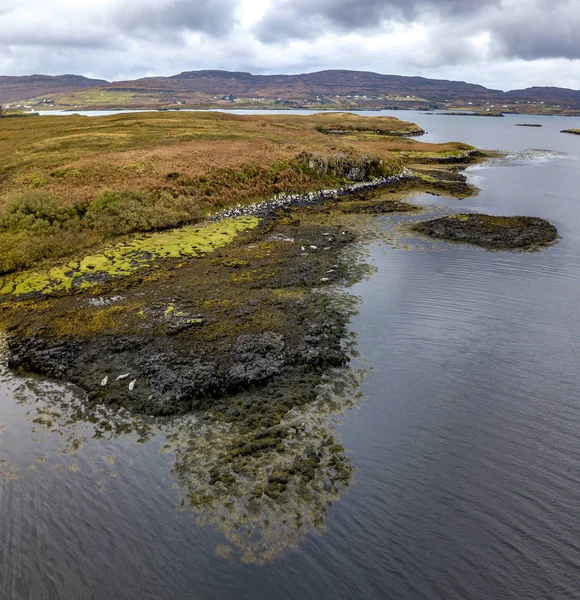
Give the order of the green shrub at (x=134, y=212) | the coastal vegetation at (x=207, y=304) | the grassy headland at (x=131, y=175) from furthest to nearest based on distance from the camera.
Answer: the green shrub at (x=134, y=212) < the grassy headland at (x=131, y=175) < the coastal vegetation at (x=207, y=304)

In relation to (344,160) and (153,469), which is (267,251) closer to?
(153,469)

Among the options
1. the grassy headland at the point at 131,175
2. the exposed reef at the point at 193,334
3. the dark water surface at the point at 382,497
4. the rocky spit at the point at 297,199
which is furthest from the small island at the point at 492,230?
the grassy headland at the point at 131,175

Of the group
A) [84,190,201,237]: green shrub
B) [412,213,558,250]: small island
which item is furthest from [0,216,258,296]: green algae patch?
[412,213,558,250]: small island

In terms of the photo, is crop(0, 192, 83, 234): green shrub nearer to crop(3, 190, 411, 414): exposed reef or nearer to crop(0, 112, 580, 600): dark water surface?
crop(3, 190, 411, 414): exposed reef

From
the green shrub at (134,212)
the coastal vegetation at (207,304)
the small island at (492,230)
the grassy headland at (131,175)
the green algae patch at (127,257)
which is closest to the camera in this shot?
the coastal vegetation at (207,304)

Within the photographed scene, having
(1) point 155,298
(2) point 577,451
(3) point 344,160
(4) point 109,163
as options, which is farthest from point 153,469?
(3) point 344,160

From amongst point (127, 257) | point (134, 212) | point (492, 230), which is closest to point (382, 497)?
point (127, 257)

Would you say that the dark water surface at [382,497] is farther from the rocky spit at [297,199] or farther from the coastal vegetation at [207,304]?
the rocky spit at [297,199]

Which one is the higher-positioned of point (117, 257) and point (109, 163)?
point (109, 163)
